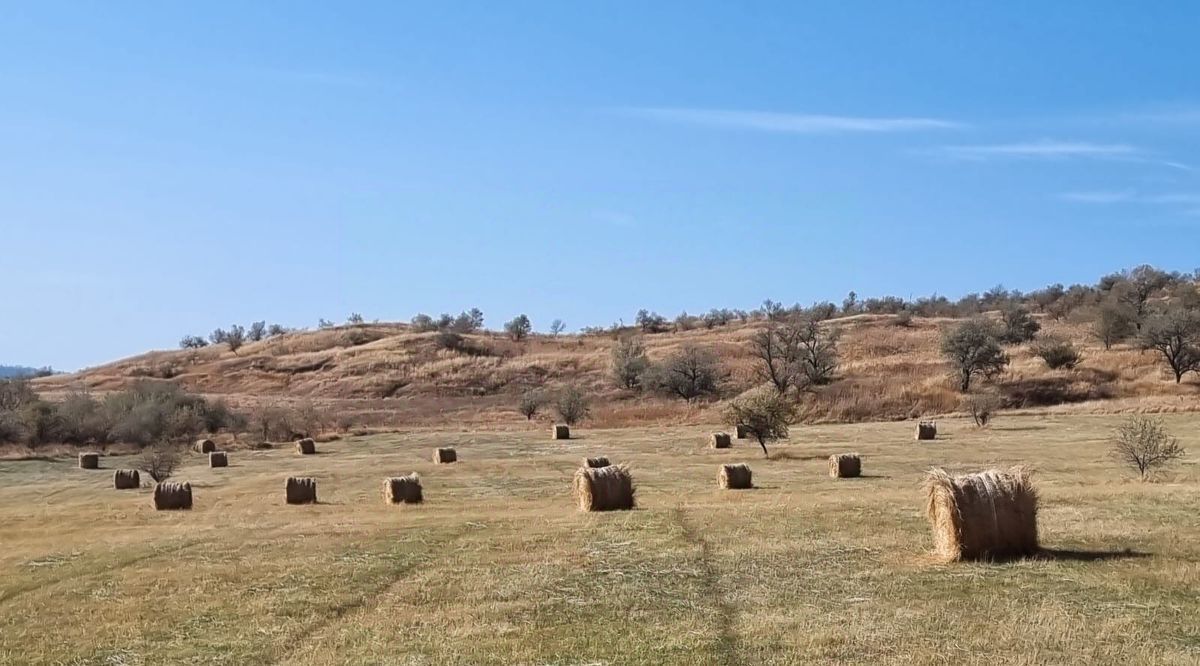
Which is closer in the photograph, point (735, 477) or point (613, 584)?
point (613, 584)

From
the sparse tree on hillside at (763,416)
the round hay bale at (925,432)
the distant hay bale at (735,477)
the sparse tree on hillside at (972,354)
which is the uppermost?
the sparse tree on hillside at (972,354)

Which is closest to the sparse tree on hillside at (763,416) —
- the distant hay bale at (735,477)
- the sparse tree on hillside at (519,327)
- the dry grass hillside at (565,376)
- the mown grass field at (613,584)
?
the distant hay bale at (735,477)

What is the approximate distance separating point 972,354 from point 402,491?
51.0 meters

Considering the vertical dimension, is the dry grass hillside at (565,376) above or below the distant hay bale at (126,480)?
above

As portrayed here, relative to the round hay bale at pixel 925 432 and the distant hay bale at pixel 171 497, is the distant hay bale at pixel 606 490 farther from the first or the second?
the round hay bale at pixel 925 432

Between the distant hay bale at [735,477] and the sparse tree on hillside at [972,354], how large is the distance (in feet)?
143

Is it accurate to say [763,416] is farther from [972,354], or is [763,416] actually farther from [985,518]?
Answer: [972,354]

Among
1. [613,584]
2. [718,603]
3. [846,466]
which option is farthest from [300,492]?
[718,603]

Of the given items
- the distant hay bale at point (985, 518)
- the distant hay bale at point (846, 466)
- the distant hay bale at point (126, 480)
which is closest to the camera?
the distant hay bale at point (985, 518)

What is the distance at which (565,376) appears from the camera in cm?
10906

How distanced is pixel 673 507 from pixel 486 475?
15.0m

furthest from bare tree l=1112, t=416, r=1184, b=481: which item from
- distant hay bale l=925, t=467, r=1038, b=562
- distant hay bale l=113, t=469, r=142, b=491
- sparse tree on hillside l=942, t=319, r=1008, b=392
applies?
sparse tree on hillside l=942, t=319, r=1008, b=392

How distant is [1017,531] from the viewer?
45.8 ft

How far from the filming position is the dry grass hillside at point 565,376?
217ft
